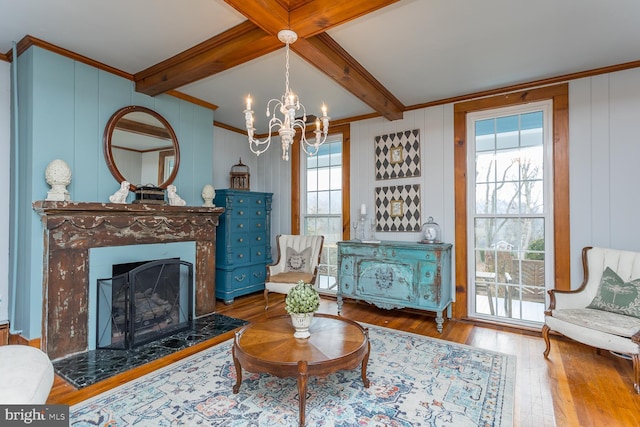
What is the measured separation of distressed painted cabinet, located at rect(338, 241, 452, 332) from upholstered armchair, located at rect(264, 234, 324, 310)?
16.2 inches

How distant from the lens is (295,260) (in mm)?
4422

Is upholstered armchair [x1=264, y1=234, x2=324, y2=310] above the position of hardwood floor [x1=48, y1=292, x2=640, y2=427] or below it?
above

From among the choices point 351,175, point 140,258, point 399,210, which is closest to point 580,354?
point 399,210

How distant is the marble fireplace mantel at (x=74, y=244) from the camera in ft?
8.52

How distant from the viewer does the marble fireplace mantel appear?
2596 mm

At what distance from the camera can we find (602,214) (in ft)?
10.0

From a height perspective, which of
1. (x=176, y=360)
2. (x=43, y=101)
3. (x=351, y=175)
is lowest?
(x=176, y=360)

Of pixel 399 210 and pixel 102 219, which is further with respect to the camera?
pixel 399 210

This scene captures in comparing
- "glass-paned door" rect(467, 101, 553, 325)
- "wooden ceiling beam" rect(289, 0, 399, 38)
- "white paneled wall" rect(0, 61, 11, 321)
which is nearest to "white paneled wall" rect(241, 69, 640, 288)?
"glass-paned door" rect(467, 101, 553, 325)

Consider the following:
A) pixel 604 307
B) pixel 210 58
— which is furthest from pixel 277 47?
pixel 604 307

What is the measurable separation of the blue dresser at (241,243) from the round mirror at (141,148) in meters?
0.99

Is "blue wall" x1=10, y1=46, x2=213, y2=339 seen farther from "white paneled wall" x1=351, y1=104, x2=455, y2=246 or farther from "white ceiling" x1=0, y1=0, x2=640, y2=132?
"white paneled wall" x1=351, y1=104, x2=455, y2=246

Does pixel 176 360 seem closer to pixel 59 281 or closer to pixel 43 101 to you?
pixel 59 281

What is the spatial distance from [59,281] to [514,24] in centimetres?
420
